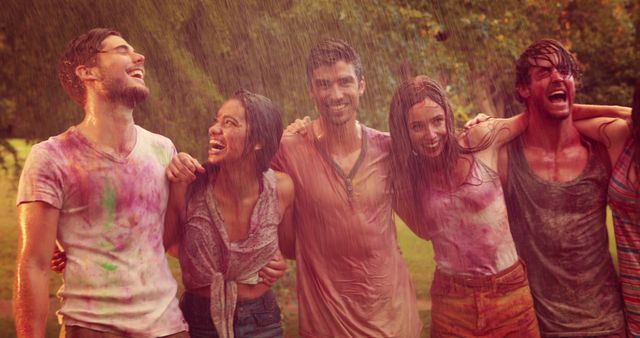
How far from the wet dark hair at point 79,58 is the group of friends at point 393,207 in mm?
11

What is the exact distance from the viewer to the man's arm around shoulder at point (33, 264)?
414cm

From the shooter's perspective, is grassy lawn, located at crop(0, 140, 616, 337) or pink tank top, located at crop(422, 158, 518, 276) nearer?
pink tank top, located at crop(422, 158, 518, 276)

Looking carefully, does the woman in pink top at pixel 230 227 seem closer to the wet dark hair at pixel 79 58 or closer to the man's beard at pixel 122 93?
the man's beard at pixel 122 93

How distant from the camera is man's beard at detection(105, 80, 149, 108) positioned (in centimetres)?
445

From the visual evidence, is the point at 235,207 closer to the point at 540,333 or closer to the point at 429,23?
the point at 540,333

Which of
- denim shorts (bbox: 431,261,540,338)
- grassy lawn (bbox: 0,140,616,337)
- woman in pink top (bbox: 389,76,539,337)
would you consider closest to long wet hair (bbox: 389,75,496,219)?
woman in pink top (bbox: 389,76,539,337)

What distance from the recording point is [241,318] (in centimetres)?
474

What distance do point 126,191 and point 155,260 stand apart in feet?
1.31

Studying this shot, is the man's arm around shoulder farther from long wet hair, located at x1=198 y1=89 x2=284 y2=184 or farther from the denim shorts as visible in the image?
the denim shorts

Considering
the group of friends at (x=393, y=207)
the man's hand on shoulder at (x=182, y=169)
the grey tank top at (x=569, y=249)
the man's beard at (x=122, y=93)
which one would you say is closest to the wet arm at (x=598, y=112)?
the group of friends at (x=393, y=207)

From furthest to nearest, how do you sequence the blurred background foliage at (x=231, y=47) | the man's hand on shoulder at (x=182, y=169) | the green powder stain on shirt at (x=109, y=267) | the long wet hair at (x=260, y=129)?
the blurred background foliage at (x=231, y=47)
the long wet hair at (x=260, y=129)
the man's hand on shoulder at (x=182, y=169)
the green powder stain on shirt at (x=109, y=267)

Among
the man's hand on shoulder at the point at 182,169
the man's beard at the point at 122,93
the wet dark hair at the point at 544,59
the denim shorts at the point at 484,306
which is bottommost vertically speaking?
the denim shorts at the point at 484,306

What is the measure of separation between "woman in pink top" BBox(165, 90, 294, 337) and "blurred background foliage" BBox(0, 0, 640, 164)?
2.46 m

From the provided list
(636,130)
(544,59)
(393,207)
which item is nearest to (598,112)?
(636,130)
